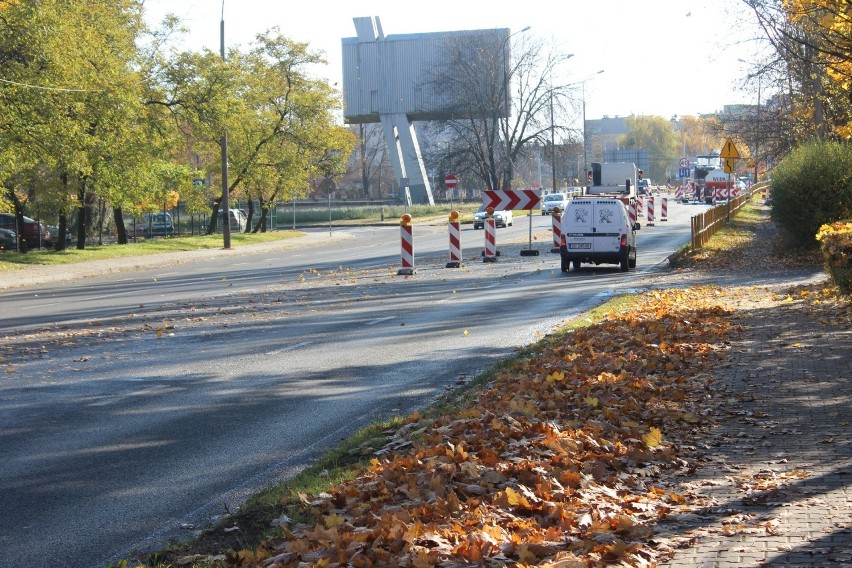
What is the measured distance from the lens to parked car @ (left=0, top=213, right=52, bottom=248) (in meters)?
46.5

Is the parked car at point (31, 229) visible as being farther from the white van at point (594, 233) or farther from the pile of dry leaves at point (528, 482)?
the pile of dry leaves at point (528, 482)

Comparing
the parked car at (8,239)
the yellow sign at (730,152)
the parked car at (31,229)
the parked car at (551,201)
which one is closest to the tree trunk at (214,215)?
the parked car at (31,229)

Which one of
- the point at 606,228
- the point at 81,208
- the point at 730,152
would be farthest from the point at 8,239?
the point at 730,152

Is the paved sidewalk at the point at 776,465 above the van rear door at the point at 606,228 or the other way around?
the other way around

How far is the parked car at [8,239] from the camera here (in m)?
46.3

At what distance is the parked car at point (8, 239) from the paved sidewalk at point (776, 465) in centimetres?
4107

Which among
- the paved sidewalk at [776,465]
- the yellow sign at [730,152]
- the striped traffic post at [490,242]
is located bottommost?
the paved sidewalk at [776,465]

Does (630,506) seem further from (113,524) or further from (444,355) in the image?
(444,355)

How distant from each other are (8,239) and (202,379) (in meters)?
38.8

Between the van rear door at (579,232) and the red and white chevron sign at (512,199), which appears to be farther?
the red and white chevron sign at (512,199)

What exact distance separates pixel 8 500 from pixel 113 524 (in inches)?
39.4

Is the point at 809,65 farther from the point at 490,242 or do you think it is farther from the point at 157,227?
the point at 157,227

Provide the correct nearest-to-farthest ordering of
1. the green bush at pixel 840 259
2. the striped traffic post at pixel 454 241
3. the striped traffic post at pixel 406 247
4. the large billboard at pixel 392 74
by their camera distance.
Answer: the green bush at pixel 840 259, the striped traffic post at pixel 406 247, the striped traffic post at pixel 454 241, the large billboard at pixel 392 74

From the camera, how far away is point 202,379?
11672mm
